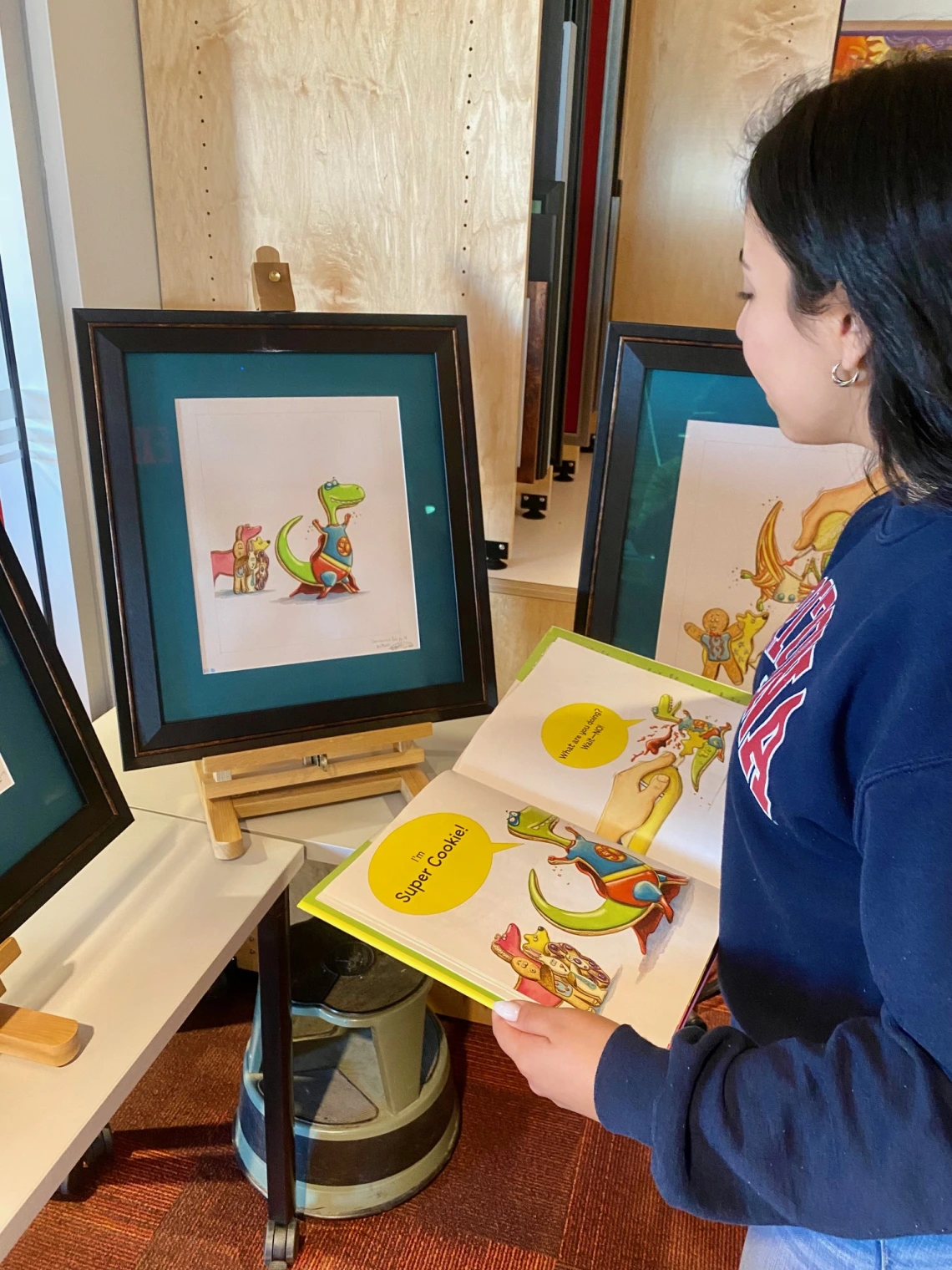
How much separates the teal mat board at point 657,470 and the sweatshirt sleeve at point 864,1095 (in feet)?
2.00

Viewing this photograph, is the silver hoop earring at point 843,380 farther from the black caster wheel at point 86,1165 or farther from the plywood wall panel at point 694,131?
the black caster wheel at point 86,1165

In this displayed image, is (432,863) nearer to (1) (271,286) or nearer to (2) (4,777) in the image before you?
(2) (4,777)

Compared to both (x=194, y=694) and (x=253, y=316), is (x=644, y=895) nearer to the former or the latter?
(x=194, y=694)

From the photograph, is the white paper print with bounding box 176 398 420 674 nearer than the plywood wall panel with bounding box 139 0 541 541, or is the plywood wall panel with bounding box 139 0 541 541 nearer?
the white paper print with bounding box 176 398 420 674

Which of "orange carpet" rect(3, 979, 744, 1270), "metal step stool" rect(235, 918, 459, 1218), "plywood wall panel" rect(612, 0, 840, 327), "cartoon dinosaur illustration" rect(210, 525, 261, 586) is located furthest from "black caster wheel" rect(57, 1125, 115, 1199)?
"plywood wall panel" rect(612, 0, 840, 327)

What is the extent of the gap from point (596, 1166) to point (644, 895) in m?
0.84

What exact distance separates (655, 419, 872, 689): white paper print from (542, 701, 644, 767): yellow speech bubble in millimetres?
191

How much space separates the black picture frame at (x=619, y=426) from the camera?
1.05m

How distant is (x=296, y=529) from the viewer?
1.00 meters

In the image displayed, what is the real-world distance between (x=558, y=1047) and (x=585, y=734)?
38 cm

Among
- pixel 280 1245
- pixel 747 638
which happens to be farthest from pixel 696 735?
pixel 280 1245

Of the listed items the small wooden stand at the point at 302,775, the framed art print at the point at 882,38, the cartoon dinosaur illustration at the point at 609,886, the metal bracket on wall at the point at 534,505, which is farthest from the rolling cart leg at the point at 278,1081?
the framed art print at the point at 882,38

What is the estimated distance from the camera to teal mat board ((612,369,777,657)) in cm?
106

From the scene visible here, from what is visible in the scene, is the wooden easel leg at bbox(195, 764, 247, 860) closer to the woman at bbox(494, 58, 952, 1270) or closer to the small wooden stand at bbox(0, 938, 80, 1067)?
the small wooden stand at bbox(0, 938, 80, 1067)
